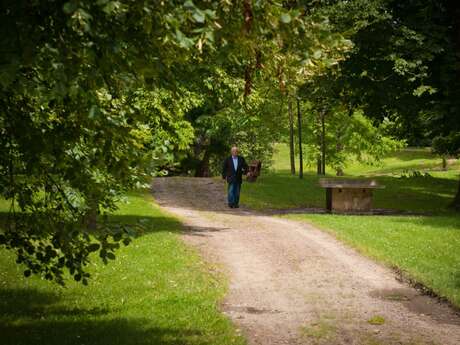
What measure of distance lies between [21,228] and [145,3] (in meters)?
5.67

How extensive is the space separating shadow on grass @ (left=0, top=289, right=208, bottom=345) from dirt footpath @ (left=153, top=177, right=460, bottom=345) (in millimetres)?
1336

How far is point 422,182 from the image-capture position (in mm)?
40562

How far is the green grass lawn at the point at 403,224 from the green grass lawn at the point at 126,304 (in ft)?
15.1

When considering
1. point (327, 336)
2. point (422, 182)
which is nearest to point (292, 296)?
point (327, 336)

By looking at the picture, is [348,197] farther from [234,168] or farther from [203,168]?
[203,168]

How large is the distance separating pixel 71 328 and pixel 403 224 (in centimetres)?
1385

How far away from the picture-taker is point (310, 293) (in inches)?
497

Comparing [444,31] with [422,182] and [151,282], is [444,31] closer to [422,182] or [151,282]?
[151,282]

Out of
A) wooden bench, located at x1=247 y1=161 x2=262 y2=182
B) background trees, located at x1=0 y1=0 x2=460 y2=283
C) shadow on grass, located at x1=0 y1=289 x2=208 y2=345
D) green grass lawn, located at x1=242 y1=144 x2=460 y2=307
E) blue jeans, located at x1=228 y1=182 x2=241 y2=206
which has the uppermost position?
background trees, located at x1=0 y1=0 x2=460 y2=283

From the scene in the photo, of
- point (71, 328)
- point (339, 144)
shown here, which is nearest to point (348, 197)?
point (71, 328)

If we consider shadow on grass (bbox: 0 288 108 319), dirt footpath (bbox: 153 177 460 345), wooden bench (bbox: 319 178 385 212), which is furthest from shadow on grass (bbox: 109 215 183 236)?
wooden bench (bbox: 319 178 385 212)

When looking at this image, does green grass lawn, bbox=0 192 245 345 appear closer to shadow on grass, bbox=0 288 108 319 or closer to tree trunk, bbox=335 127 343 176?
shadow on grass, bbox=0 288 108 319

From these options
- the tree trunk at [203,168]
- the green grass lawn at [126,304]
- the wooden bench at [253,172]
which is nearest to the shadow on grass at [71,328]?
the green grass lawn at [126,304]

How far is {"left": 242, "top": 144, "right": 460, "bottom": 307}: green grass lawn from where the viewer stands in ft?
48.8
